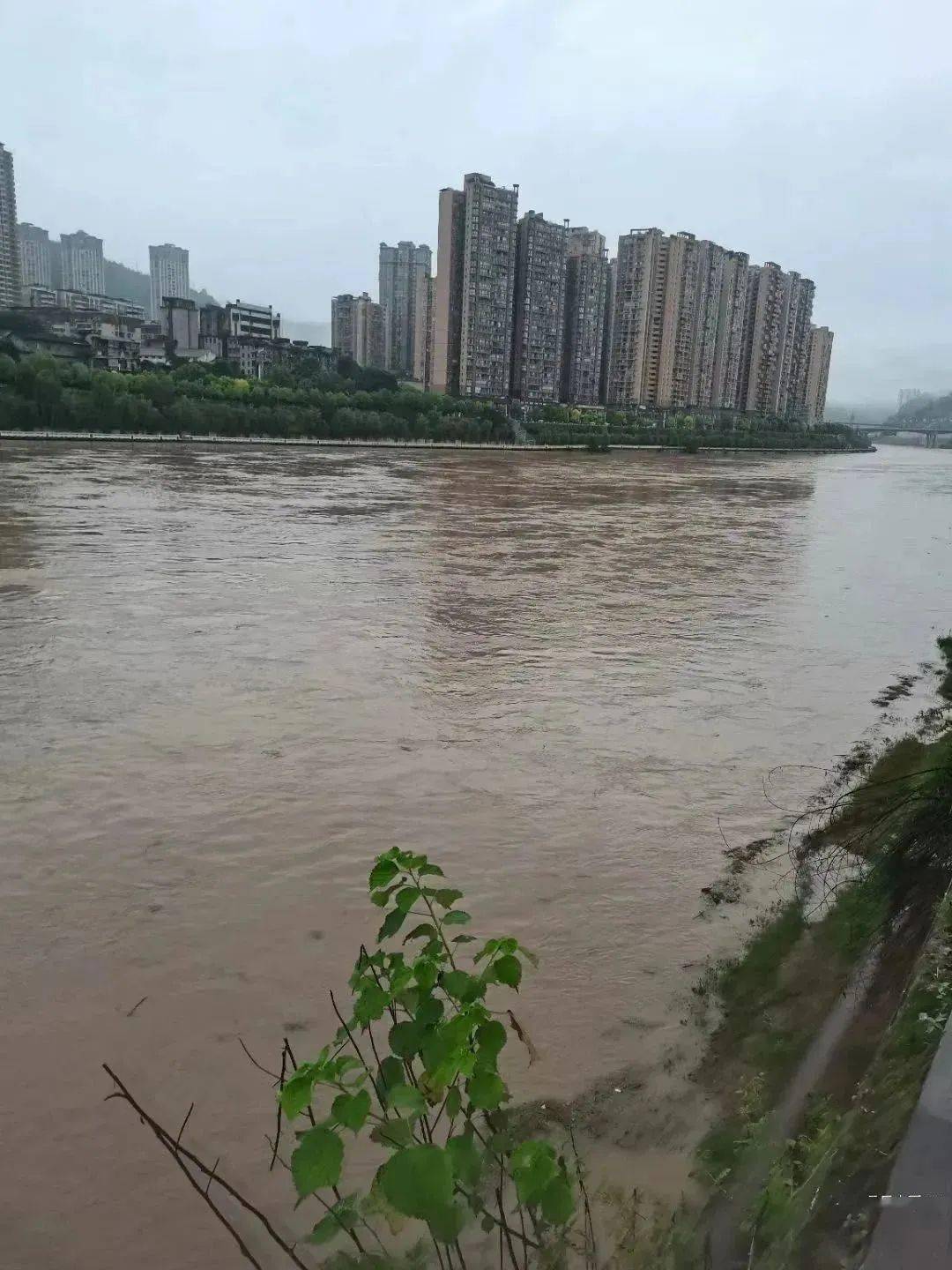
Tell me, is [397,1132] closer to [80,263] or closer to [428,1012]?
[428,1012]

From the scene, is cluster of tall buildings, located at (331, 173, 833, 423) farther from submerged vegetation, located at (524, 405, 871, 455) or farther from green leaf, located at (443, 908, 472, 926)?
green leaf, located at (443, 908, 472, 926)

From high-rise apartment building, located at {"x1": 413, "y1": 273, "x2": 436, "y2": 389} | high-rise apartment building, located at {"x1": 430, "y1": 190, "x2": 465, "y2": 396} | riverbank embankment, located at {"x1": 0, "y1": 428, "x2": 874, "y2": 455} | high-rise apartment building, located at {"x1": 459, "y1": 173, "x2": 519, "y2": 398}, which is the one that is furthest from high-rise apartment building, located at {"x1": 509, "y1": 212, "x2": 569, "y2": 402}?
riverbank embankment, located at {"x1": 0, "y1": 428, "x2": 874, "y2": 455}

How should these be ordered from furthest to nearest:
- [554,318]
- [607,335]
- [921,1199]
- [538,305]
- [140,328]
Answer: [607,335] < [554,318] < [538,305] < [140,328] < [921,1199]

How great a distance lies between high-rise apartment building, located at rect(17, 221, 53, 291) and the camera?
457 feet

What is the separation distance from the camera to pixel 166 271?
518ft

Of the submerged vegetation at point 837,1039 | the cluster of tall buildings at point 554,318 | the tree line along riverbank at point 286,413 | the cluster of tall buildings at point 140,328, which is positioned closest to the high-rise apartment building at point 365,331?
the cluster of tall buildings at point 554,318

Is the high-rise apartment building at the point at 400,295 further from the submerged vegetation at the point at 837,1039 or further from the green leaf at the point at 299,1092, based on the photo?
the green leaf at the point at 299,1092

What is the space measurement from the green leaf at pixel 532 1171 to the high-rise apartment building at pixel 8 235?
3964 inches

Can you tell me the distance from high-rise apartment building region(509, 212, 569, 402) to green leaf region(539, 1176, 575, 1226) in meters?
79.9

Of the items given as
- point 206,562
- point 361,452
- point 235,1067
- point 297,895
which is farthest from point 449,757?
point 361,452

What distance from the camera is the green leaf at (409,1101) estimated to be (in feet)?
4.38

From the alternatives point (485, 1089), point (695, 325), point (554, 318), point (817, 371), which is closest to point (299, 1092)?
point (485, 1089)

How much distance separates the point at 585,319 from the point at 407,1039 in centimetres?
8675

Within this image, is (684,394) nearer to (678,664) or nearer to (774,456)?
(774,456)
